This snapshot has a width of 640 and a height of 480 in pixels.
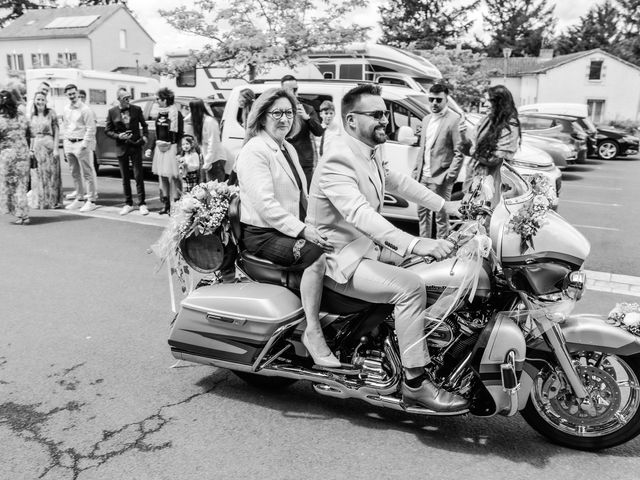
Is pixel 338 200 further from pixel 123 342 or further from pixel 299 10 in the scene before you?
pixel 299 10

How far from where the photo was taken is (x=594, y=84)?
44406 millimetres

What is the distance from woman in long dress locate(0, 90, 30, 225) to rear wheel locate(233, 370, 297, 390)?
6.44 metres

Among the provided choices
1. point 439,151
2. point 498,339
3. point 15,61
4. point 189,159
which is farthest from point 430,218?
point 15,61

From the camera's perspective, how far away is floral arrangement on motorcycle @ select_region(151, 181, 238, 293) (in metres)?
3.78

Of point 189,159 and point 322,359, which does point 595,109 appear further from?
point 322,359

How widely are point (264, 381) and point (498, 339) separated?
1.65 meters

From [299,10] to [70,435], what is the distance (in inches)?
516

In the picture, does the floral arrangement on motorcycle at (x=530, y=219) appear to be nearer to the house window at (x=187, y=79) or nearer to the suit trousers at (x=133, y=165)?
the suit trousers at (x=133, y=165)

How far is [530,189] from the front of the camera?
3225 millimetres

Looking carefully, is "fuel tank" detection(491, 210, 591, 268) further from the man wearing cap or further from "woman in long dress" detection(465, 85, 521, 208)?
the man wearing cap

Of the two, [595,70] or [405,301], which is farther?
[595,70]

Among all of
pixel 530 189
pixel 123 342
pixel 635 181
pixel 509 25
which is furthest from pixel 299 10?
pixel 509 25

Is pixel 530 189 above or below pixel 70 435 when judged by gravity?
above

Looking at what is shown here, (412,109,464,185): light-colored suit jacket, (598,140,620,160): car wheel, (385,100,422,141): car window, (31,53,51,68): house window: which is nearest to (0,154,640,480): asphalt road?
(412,109,464,185): light-colored suit jacket
